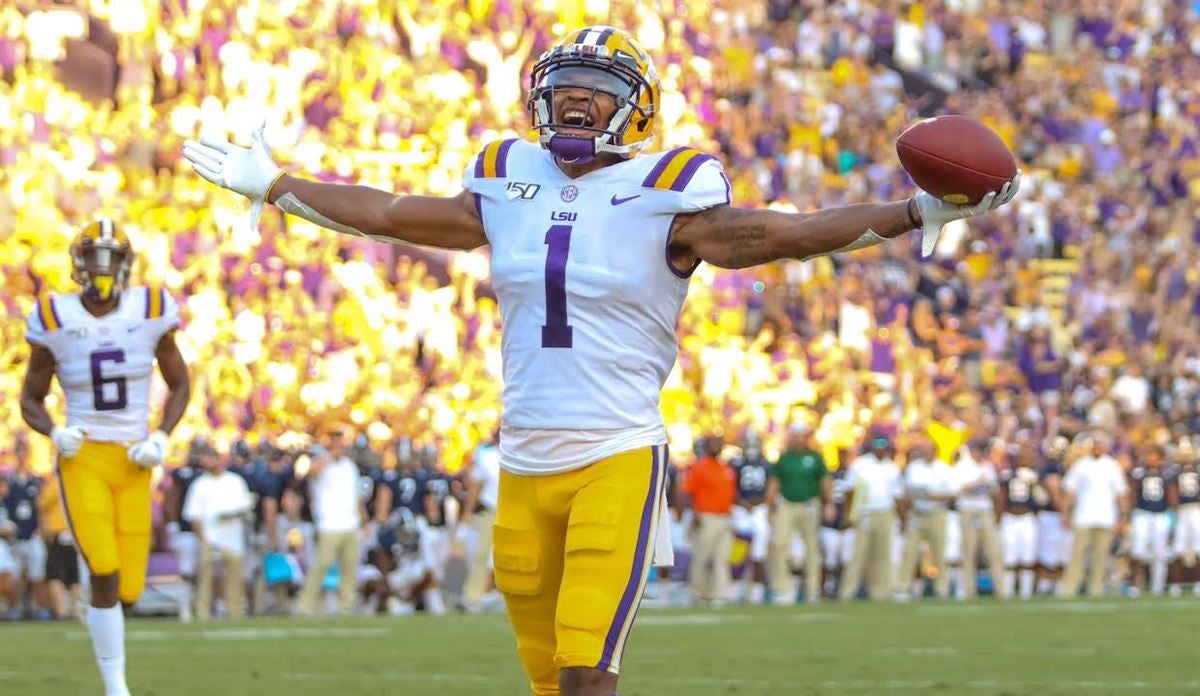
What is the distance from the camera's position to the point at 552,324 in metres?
4.86

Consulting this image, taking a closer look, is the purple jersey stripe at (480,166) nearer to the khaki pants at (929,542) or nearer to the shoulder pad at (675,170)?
the shoulder pad at (675,170)

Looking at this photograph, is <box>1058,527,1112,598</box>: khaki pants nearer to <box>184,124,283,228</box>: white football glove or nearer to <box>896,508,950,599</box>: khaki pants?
<box>896,508,950,599</box>: khaki pants

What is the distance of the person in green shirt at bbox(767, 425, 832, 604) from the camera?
17375 millimetres

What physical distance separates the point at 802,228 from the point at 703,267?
49.4 ft

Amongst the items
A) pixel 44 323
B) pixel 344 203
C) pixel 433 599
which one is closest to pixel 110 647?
pixel 44 323

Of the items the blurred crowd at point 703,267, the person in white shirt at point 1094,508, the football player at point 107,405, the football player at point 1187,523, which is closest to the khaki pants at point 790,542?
the blurred crowd at point 703,267

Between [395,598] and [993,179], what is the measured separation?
1241 centimetres

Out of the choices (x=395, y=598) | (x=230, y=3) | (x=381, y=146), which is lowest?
(x=395, y=598)

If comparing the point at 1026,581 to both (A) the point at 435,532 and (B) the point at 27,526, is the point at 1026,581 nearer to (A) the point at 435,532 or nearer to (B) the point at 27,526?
(A) the point at 435,532

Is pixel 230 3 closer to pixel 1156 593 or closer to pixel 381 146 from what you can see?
pixel 381 146

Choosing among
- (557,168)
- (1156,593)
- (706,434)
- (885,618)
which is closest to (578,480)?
(557,168)

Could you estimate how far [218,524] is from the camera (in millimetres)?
15555

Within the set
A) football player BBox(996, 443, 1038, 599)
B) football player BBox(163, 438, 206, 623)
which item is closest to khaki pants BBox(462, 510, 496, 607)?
football player BBox(163, 438, 206, 623)

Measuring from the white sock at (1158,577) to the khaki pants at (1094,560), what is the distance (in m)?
0.64
